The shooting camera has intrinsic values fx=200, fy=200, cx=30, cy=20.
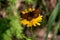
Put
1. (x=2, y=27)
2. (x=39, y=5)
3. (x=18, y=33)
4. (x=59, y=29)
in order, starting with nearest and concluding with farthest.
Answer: (x=2, y=27) → (x=18, y=33) → (x=59, y=29) → (x=39, y=5)

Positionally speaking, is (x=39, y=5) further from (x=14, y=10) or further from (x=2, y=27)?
(x=2, y=27)

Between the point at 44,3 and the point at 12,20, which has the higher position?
the point at 44,3

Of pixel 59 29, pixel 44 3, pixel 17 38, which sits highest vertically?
pixel 44 3

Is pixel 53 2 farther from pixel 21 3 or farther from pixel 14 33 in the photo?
pixel 14 33

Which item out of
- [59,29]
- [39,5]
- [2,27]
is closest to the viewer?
[2,27]

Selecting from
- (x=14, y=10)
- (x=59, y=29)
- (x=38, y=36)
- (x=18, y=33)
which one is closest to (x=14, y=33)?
(x=18, y=33)

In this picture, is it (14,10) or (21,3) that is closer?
(14,10)

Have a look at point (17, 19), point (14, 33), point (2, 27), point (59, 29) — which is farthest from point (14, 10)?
point (59, 29)

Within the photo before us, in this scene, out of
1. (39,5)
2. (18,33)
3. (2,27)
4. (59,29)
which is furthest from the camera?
(39,5)

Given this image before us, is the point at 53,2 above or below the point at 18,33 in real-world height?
above
